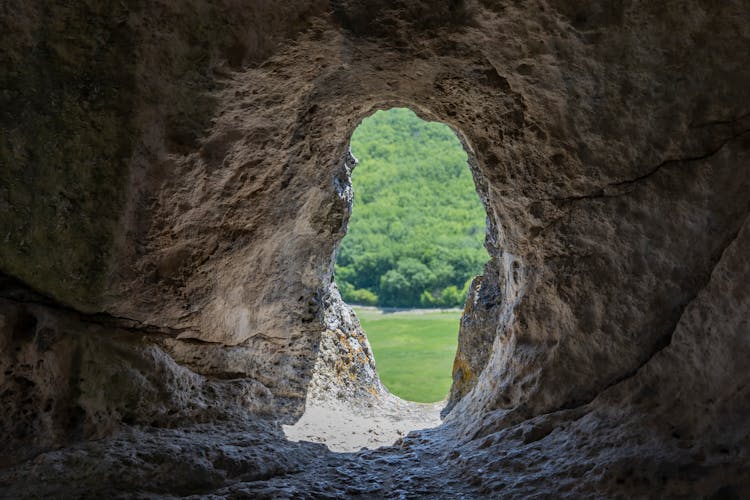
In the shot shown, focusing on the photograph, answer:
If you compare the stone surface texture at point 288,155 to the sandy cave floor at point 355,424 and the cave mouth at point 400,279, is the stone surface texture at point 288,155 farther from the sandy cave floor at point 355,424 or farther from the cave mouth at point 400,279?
the cave mouth at point 400,279

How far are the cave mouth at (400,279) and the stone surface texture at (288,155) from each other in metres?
1.18

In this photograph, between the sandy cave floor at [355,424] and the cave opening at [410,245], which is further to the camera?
the cave opening at [410,245]

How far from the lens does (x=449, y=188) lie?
18.3 m

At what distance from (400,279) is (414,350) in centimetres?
496

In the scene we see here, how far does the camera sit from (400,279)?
49.9ft

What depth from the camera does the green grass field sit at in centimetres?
815

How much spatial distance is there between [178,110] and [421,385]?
659 centimetres

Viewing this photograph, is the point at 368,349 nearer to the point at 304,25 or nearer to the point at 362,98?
the point at 362,98

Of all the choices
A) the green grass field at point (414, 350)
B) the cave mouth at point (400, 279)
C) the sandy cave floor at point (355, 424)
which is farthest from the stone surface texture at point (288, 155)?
the green grass field at point (414, 350)

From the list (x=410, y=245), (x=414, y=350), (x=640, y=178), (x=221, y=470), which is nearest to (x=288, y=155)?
(x=221, y=470)

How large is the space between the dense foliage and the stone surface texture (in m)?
11.7

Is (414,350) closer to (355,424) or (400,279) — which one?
(400,279)

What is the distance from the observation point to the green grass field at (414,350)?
815 centimetres

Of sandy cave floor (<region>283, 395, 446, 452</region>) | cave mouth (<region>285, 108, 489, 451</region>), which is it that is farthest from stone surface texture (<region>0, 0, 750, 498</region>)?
cave mouth (<region>285, 108, 489, 451</region>)
